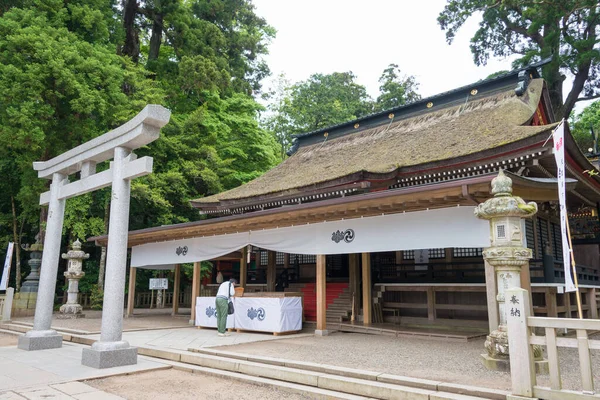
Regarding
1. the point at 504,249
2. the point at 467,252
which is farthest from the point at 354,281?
the point at 504,249

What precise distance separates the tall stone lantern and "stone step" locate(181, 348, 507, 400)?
1.63 m

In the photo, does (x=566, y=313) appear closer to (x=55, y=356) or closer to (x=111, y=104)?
(x=55, y=356)

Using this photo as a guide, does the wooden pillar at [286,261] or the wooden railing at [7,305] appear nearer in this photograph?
the wooden railing at [7,305]

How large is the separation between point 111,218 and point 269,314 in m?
4.84

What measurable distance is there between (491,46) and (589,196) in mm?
15303

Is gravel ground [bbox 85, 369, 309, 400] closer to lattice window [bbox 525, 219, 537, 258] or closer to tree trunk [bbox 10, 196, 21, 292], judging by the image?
lattice window [bbox 525, 219, 537, 258]

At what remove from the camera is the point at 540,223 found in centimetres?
1177

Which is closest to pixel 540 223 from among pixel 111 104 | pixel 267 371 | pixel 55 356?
pixel 267 371

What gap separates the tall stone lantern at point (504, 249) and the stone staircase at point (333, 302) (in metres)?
5.87

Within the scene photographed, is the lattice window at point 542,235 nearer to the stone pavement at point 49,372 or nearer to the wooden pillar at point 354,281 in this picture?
the wooden pillar at point 354,281

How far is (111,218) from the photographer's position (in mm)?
7301

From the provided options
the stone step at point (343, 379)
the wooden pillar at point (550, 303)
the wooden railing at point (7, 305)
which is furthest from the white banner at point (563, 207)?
the wooden railing at point (7, 305)

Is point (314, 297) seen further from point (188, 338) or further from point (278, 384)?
point (278, 384)

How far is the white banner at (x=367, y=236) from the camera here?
25.2 feet
